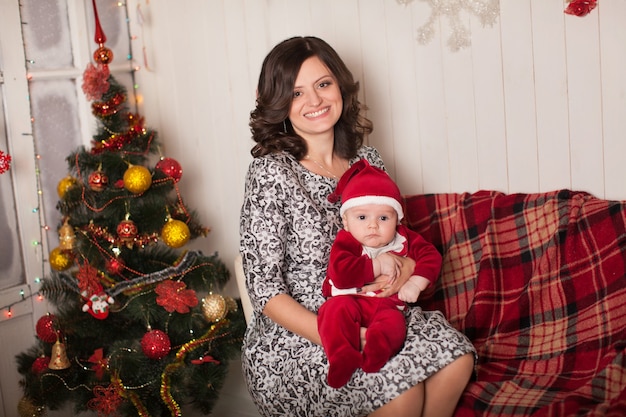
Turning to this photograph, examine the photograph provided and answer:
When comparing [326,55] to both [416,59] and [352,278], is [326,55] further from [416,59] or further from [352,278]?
[352,278]

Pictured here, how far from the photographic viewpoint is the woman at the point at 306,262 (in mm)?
1778

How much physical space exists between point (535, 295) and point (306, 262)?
709 millimetres

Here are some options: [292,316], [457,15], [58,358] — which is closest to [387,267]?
[292,316]

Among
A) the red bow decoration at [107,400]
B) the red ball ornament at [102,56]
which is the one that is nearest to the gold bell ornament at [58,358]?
the red bow decoration at [107,400]

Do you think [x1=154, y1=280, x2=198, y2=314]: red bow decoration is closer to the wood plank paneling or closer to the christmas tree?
the christmas tree

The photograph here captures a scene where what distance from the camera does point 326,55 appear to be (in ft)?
7.42

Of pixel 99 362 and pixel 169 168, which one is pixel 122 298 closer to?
pixel 99 362

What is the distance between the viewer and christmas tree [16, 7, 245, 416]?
7.93ft

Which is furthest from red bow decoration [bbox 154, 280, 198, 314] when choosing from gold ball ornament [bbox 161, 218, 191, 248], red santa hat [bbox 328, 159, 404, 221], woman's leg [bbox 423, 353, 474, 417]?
woman's leg [bbox 423, 353, 474, 417]

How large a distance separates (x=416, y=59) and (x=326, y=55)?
1.42 ft

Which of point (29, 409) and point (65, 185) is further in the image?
point (65, 185)

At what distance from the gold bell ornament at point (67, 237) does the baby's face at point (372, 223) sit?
1171 mm

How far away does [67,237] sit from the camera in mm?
2578

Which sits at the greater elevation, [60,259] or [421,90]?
[421,90]
